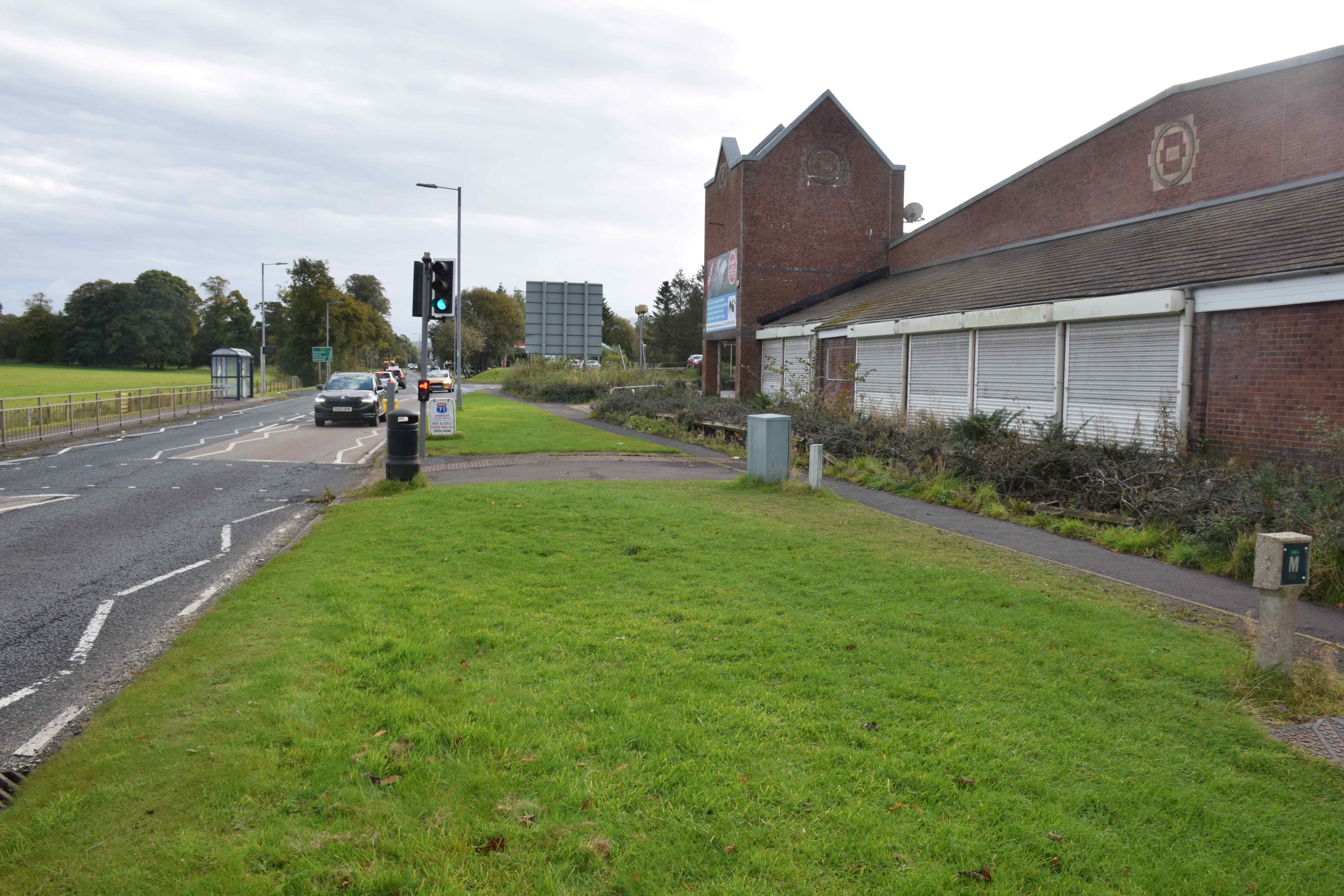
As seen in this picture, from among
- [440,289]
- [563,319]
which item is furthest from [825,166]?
[440,289]

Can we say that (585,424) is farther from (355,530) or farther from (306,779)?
(306,779)

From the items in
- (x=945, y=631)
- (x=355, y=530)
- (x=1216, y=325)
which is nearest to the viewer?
(x=945, y=631)

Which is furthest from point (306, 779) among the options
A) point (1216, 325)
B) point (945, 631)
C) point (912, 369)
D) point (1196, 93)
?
point (1196, 93)

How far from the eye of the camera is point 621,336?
371 feet

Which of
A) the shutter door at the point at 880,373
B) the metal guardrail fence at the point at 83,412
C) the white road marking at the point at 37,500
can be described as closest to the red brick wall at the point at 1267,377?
the shutter door at the point at 880,373

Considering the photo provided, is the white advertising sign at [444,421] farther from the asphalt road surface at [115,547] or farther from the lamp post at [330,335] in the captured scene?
the lamp post at [330,335]

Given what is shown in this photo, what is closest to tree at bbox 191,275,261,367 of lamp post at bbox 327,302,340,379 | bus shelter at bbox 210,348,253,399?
lamp post at bbox 327,302,340,379

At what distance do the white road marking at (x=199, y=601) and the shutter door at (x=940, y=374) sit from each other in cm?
1394

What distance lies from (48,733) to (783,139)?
91.2 feet

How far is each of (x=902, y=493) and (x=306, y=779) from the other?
35.2 feet

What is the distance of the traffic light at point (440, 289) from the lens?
45.4 feet

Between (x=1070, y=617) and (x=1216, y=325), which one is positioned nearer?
(x=1070, y=617)

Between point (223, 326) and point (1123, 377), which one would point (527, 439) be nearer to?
point (1123, 377)

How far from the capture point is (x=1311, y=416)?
1041 centimetres
